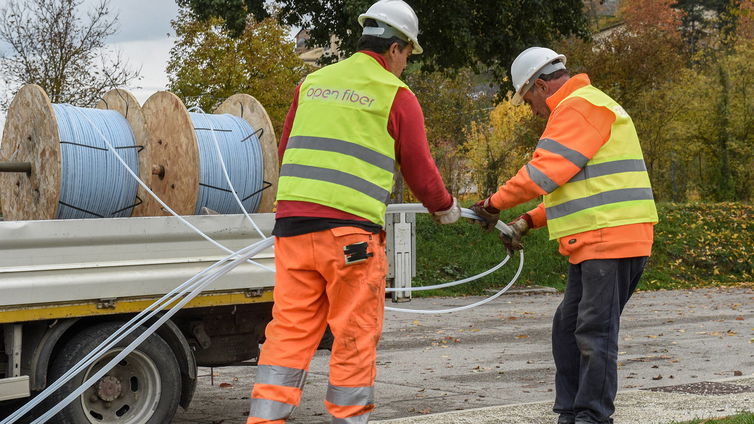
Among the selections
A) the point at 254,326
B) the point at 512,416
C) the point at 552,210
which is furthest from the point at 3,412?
the point at 552,210

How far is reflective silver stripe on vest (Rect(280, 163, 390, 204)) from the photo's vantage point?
4.59 m

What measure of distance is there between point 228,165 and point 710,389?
12.9ft

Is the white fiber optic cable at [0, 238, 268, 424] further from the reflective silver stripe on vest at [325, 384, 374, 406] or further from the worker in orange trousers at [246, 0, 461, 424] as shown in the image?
the reflective silver stripe on vest at [325, 384, 374, 406]

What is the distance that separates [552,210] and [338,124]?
177cm

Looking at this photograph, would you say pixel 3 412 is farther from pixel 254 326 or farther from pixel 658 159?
pixel 658 159

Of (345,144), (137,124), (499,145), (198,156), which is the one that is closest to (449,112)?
(499,145)

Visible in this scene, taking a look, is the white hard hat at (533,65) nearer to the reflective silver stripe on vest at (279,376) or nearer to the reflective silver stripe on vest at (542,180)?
the reflective silver stripe on vest at (542,180)

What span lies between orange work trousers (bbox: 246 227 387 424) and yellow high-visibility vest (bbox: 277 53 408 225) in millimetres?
171

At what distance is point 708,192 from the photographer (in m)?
34.8

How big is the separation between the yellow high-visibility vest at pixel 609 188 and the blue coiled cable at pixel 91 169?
9.30 feet

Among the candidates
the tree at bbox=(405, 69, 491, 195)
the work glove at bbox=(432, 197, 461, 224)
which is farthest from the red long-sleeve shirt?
the tree at bbox=(405, 69, 491, 195)

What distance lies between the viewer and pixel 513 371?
32.0 feet

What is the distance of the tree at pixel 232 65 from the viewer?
33844 mm

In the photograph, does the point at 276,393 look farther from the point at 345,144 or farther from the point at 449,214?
the point at 449,214
